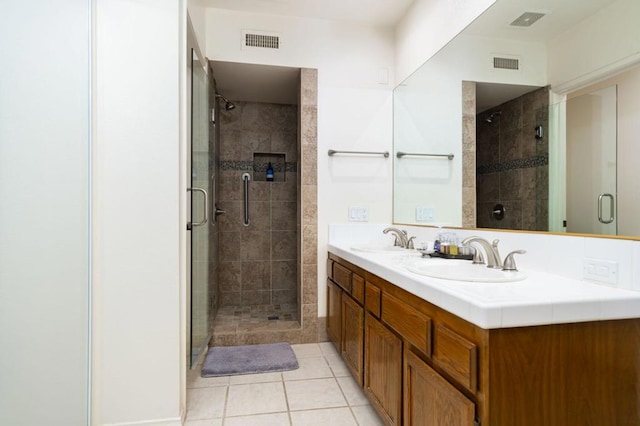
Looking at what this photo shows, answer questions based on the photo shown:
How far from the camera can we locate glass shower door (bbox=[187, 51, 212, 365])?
216 centimetres

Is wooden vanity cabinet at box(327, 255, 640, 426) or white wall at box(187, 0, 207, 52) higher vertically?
white wall at box(187, 0, 207, 52)

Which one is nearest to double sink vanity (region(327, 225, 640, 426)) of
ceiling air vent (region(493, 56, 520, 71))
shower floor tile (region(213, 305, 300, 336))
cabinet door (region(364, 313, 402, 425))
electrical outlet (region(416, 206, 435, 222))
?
cabinet door (region(364, 313, 402, 425))

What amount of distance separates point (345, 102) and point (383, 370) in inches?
81.2

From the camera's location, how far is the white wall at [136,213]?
Result: 5.56ft

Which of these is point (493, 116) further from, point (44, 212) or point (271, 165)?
point (271, 165)

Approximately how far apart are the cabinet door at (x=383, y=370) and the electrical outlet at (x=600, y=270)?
28.7 inches

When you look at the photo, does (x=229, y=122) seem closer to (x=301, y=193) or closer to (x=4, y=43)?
(x=301, y=193)

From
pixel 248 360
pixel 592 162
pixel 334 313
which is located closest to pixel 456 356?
pixel 592 162

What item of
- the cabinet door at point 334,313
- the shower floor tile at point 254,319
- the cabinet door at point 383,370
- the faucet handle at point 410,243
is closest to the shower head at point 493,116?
the faucet handle at point 410,243

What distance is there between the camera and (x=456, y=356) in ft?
3.38

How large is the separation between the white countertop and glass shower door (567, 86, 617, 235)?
232mm

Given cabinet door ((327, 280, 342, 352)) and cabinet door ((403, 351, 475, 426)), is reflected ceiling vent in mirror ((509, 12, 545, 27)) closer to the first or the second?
cabinet door ((403, 351, 475, 426))

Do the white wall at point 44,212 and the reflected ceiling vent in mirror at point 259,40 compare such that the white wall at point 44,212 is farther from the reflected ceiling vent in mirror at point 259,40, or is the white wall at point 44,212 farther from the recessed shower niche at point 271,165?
the recessed shower niche at point 271,165

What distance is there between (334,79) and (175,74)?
1.44 meters
